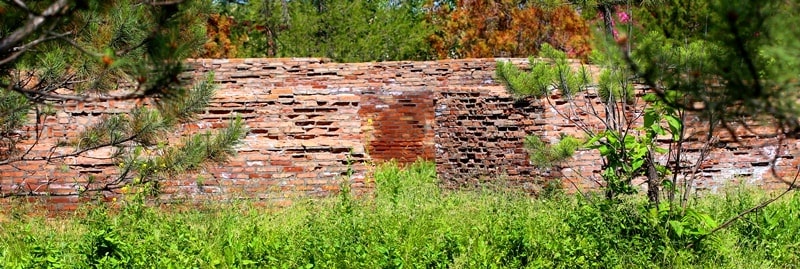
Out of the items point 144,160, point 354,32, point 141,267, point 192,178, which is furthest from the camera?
point 354,32

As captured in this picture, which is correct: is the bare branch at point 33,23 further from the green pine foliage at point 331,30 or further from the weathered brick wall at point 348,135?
the green pine foliage at point 331,30

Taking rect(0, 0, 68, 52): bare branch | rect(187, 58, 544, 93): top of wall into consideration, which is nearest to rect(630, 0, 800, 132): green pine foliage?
rect(0, 0, 68, 52): bare branch

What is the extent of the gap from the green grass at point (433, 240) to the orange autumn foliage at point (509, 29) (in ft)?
39.0

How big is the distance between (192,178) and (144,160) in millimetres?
1704

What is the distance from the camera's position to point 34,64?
212 inches

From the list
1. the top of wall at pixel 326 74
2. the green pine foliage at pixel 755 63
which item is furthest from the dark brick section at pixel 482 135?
the green pine foliage at pixel 755 63

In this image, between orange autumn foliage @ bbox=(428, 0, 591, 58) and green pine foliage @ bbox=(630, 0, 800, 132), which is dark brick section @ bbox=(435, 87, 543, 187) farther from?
orange autumn foliage @ bbox=(428, 0, 591, 58)

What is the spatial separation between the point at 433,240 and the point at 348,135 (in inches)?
172

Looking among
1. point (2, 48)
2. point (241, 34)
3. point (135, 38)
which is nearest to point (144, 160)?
point (135, 38)

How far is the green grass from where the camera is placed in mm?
5082

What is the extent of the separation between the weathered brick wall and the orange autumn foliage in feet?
14.8

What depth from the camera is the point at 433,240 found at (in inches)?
221

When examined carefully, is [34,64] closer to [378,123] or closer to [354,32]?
[378,123]

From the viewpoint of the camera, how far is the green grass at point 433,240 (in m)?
5.08
